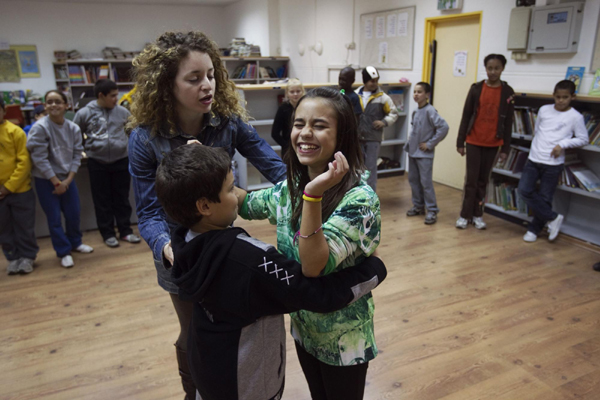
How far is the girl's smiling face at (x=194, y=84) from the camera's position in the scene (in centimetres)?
135

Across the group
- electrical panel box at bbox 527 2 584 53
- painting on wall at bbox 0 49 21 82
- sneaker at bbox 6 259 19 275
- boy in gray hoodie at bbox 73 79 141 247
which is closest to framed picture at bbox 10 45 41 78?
painting on wall at bbox 0 49 21 82

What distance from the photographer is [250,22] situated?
1002 centimetres

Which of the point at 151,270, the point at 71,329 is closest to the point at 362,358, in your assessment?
the point at 71,329

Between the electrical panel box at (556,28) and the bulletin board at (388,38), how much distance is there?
1.97 m

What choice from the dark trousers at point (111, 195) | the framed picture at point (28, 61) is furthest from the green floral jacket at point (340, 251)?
the framed picture at point (28, 61)

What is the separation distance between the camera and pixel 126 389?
2.18 meters

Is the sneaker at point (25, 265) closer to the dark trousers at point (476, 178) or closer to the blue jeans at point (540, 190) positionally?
the dark trousers at point (476, 178)

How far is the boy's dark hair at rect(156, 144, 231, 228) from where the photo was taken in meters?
1.01

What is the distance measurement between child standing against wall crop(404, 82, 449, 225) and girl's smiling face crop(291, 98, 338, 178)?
140 inches

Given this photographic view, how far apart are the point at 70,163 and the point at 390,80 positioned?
4657 mm

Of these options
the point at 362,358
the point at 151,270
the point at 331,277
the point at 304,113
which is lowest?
the point at 151,270

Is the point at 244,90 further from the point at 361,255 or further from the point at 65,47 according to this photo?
the point at 65,47

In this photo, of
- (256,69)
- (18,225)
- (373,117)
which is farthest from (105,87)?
(256,69)

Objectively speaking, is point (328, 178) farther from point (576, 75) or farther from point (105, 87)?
point (576, 75)
